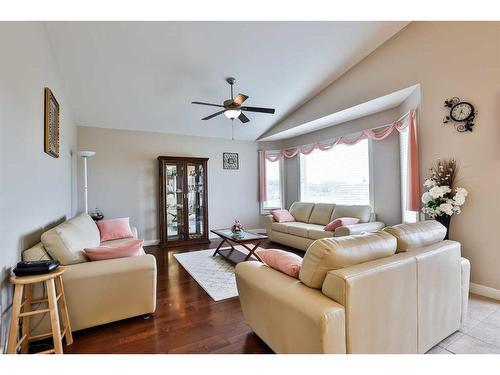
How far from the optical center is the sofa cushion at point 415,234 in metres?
1.66

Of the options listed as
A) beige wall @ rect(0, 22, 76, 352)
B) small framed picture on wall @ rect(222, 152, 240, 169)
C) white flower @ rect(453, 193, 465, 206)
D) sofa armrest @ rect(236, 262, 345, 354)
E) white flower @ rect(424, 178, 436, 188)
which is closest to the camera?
sofa armrest @ rect(236, 262, 345, 354)

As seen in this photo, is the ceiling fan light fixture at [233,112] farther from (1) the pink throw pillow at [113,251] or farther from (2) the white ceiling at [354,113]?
(1) the pink throw pillow at [113,251]

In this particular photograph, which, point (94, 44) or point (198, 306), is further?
point (94, 44)

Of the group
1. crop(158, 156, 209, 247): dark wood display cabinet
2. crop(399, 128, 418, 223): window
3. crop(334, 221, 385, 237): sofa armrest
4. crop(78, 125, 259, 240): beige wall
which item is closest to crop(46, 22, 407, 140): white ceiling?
crop(78, 125, 259, 240): beige wall

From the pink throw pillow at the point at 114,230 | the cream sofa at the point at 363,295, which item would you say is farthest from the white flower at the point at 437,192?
the pink throw pillow at the point at 114,230

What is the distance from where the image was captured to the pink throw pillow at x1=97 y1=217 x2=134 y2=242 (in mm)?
3668

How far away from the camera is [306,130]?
554 centimetres

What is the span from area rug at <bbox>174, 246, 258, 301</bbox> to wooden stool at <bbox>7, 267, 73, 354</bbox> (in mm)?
1337

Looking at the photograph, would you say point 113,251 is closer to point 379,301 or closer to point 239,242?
point 239,242

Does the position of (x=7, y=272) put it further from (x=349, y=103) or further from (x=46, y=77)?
(x=349, y=103)

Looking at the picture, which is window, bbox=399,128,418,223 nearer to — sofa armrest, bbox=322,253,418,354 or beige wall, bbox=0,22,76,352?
sofa armrest, bbox=322,253,418,354

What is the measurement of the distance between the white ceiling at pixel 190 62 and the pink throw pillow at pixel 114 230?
2.04m
